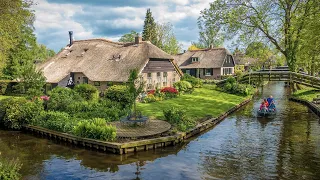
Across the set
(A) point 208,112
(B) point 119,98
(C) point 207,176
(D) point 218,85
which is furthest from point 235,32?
(C) point 207,176

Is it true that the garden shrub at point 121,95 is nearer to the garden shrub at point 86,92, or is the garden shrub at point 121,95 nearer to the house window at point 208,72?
the garden shrub at point 86,92

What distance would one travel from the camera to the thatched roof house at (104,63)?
102 feet

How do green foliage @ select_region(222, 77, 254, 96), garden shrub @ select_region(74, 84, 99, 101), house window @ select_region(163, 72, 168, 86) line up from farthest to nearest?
green foliage @ select_region(222, 77, 254, 96) → house window @ select_region(163, 72, 168, 86) → garden shrub @ select_region(74, 84, 99, 101)

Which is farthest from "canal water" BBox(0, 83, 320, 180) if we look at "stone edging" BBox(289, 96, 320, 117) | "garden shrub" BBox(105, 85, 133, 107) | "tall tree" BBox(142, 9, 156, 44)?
"tall tree" BBox(142, 9, 156, 44)

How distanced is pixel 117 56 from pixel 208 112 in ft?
50.5

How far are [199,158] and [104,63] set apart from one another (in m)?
22.4

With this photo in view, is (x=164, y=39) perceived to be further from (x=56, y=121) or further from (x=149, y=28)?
(x=56, y=121)

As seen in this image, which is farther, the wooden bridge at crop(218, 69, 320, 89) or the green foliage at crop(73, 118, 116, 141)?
the wooden bridge at crop(218, 69, 320, 89)

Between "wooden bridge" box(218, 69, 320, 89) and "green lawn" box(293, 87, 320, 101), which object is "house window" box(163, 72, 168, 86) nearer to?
"wooden bridge" box(218, 69, 320, 89)

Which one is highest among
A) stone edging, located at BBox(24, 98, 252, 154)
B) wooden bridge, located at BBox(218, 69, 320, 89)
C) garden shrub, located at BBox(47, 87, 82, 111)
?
wooden bridge, located at BBox(218, 69, 320, 89)

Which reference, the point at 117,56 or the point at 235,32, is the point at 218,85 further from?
the point at 117,56

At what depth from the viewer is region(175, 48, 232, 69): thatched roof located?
55531 millimetres

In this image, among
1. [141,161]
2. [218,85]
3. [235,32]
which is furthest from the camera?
[218,85]

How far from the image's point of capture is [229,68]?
59125mm
